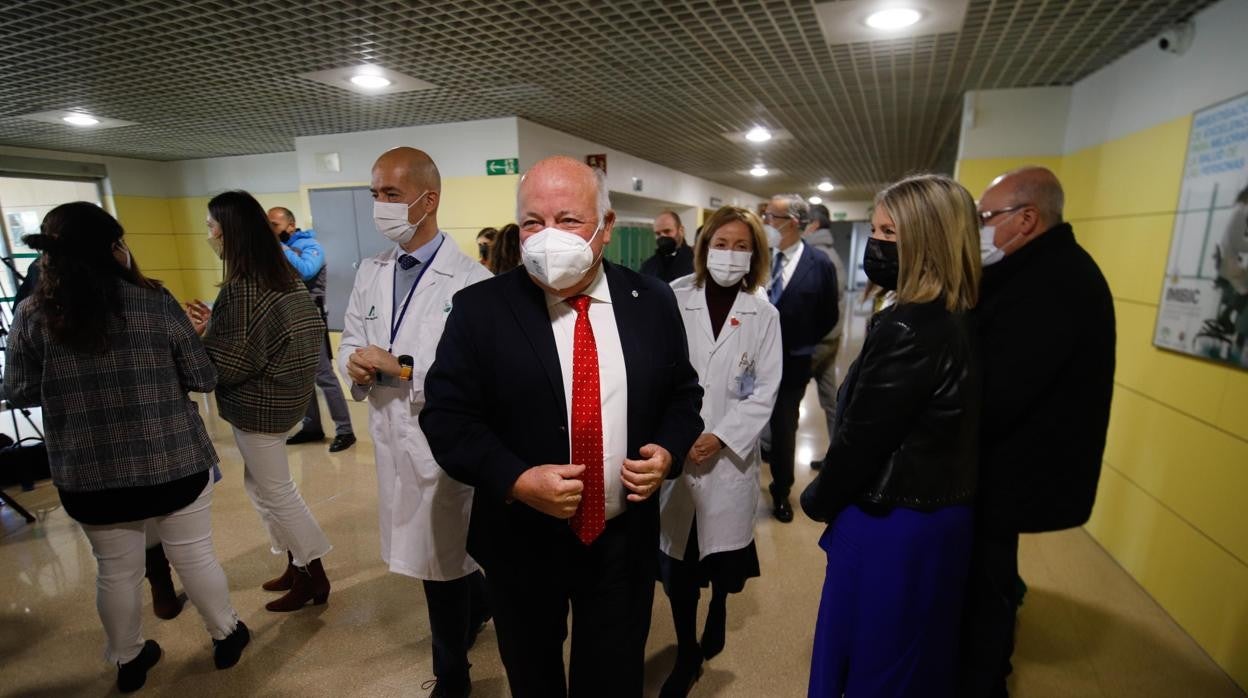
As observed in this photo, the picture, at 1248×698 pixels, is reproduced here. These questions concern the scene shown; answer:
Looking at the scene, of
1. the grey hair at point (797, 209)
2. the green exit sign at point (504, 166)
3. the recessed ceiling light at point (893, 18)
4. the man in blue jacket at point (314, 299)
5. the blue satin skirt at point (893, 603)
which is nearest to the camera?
the blue satin skirt at point (893, 603)

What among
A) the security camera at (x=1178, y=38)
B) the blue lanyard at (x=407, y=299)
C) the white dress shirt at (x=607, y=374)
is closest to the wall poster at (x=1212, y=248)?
the security camera at (x=1178, y=38)

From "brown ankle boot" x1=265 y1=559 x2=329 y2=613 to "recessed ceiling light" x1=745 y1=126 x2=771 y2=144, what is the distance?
501cm

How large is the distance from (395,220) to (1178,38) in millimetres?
3441

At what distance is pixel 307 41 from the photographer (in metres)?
2.97

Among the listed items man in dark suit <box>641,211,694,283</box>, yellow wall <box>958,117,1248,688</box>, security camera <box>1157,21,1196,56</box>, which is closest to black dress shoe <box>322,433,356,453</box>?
man in dark suit <box>641,211,694,283</box>

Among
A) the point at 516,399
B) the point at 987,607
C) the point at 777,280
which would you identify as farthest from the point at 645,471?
the point at 777,280

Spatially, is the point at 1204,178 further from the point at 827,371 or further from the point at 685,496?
the point at 685,496

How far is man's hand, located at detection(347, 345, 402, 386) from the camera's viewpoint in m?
1.58

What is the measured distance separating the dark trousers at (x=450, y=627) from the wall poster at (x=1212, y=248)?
9.36ft

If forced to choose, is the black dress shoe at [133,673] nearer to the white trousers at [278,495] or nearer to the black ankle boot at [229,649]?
the black ankle boot at [229,649]

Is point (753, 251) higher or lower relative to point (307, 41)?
lower

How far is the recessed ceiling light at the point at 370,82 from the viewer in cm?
361

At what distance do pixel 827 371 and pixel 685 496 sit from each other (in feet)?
7.11

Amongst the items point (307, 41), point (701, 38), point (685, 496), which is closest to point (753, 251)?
point (685, 496)
